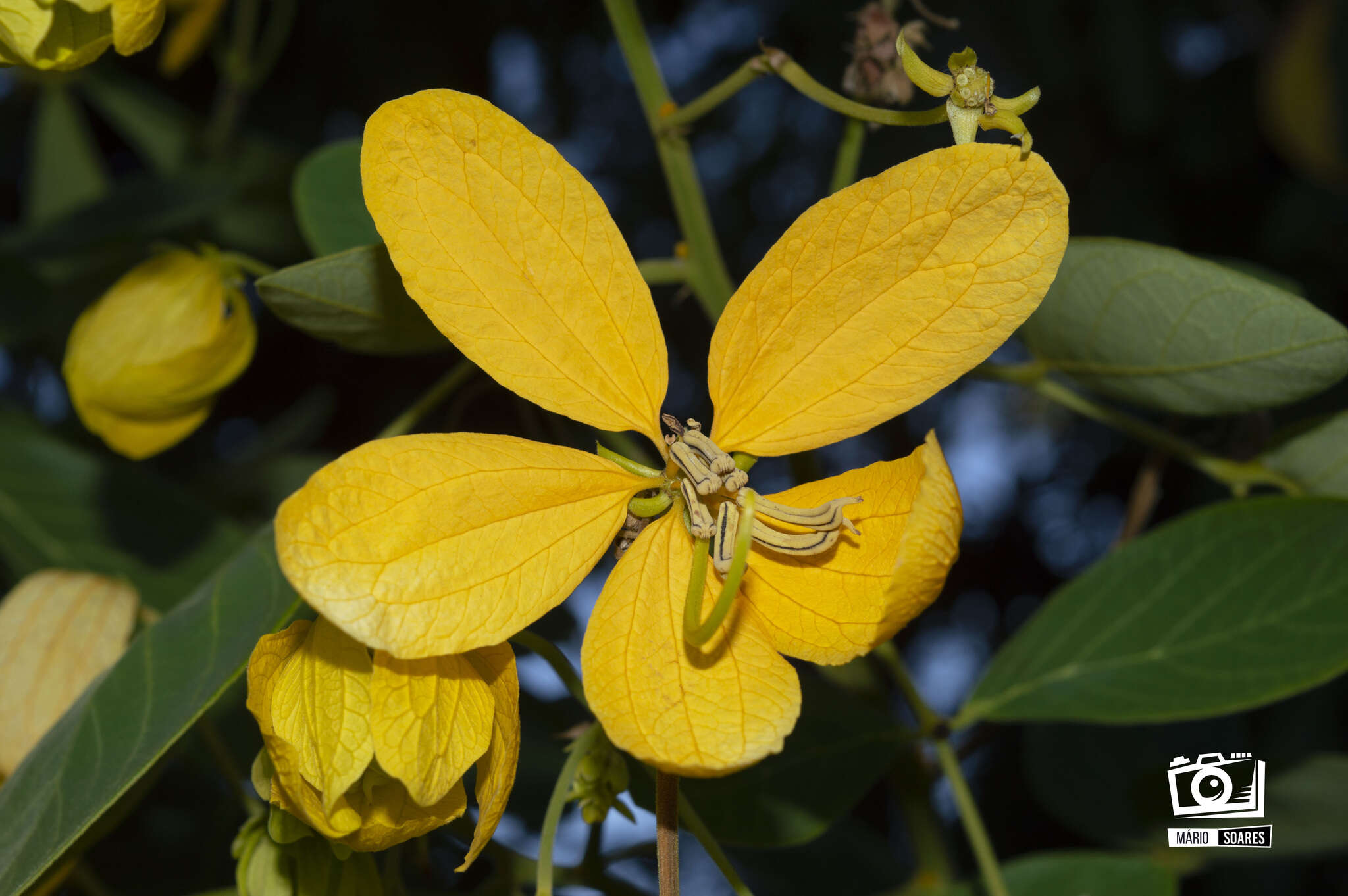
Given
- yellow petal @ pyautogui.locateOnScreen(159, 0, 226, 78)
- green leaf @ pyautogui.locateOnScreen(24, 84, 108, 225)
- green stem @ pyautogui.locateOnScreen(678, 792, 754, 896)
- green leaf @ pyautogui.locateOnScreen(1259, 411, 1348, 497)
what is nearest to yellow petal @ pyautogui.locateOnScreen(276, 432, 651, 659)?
green stem @ pyautogui.locateOnScreen(678, 792, 754, 896)

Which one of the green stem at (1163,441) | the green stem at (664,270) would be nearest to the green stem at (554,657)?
the green stem at (664,270)

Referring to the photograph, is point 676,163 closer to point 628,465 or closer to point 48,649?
point 628,465

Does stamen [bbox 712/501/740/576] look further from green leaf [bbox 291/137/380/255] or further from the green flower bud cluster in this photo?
green leaf [bbox 291/137/380/255]

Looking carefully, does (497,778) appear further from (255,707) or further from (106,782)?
(106,782)

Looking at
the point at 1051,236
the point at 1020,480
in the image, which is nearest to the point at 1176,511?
the point at 1020,480

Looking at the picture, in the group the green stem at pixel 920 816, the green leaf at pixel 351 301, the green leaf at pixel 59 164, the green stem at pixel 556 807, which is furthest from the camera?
the green leaf at pixel 59 164

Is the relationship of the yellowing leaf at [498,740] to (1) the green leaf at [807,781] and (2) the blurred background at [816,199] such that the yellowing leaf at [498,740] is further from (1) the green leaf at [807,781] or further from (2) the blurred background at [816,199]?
(2) the blurred background at [816,199]
